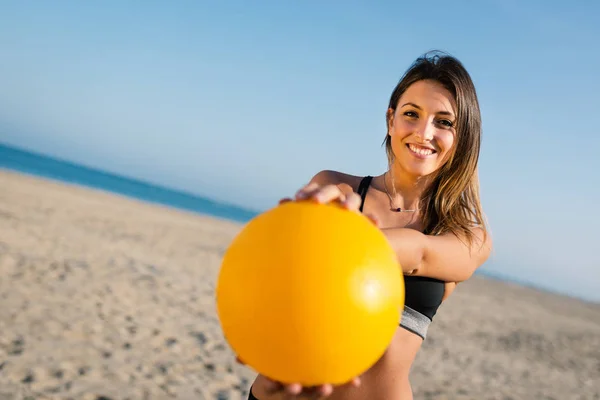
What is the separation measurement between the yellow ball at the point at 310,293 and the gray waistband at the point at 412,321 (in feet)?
2.30

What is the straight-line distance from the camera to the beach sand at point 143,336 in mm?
5289

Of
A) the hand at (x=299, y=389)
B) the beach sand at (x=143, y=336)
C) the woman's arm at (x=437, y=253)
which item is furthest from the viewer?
the beach sand at (x=143, y=336)

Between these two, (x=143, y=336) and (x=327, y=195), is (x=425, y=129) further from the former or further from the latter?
(x=143, y=336)

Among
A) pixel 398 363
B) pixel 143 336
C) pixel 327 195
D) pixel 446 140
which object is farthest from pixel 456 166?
pixel 143 336

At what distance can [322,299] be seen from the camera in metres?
1.32

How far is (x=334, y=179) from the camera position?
2.37 meters

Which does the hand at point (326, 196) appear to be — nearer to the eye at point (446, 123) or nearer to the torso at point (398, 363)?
the torso at point (398, 363)

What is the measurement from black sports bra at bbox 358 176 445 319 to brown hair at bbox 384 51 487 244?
209mm

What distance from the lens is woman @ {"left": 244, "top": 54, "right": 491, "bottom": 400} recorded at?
2.09m

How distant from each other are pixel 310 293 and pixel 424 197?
1238mm

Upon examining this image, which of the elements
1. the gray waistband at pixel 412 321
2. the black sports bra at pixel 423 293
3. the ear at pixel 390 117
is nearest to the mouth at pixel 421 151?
the ear at pixel 390 117

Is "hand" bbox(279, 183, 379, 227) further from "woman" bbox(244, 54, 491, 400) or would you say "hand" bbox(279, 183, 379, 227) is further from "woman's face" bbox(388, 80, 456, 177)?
"woman's face" bbox(388, 80, 456, 177)

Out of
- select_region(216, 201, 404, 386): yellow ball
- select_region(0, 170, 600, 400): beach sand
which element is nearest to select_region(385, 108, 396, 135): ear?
select_region(216, 201, 404, 386): yellow ball

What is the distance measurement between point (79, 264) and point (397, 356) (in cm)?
821
